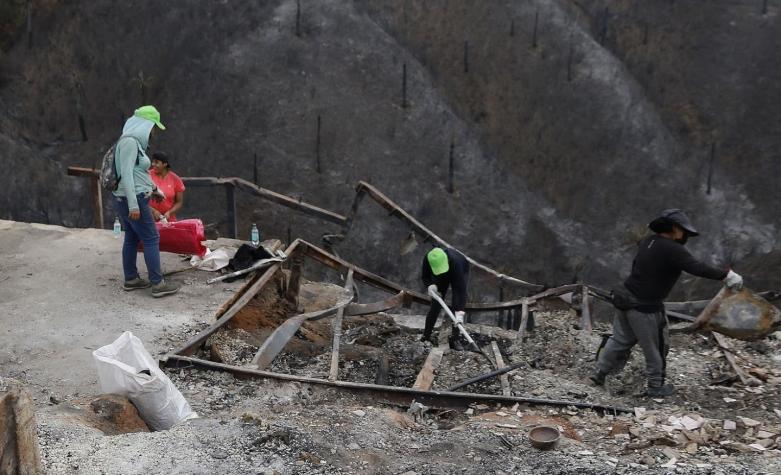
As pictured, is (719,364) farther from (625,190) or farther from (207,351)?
(625,190)

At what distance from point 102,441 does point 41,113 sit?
2114 cm

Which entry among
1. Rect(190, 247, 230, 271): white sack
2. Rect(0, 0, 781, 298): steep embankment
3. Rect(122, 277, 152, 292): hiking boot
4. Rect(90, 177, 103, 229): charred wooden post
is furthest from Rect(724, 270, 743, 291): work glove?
Rect(0, 0, 781, 298): steep embankment

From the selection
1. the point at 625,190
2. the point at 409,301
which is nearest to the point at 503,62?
the point at 625,190

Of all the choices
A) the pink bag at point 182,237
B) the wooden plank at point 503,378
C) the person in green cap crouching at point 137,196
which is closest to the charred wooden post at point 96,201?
the pink bag at point 182,237

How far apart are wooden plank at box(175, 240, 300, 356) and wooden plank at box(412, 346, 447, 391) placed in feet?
5.63

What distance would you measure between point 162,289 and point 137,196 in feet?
3.49

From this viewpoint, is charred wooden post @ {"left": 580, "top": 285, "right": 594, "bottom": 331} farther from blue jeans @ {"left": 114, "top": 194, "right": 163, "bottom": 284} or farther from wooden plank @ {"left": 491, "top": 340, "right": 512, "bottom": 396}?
blue jeans @ {"left": 114, "top": 194, "right": 163, "bottom": 284}

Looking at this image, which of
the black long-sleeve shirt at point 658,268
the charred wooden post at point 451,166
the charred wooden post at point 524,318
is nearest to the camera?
the black long-sleeve shirt at point 658,268

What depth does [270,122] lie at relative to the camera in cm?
2289

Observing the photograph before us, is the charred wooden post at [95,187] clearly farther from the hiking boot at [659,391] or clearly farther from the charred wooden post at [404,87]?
the charred wooden post at [404,87]

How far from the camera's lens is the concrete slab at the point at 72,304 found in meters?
6.00

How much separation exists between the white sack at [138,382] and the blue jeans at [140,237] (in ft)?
7.56

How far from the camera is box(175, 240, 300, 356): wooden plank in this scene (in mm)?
5996

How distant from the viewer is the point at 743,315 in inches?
259
